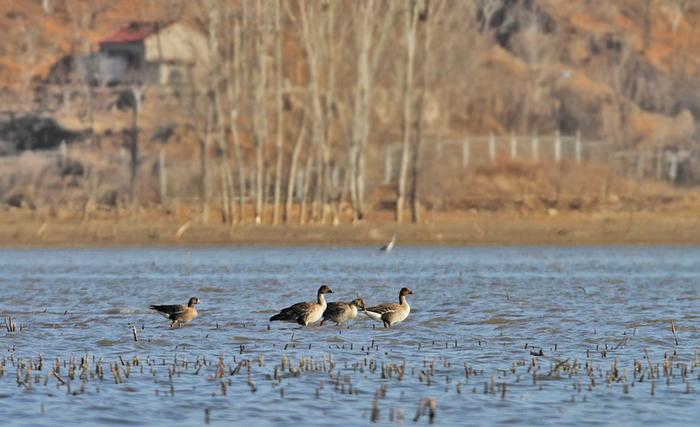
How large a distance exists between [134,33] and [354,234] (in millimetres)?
40931

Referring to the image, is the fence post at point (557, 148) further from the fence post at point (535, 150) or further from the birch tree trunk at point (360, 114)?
the birch tree trunk at point (360, 114)

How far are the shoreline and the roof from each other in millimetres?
34162

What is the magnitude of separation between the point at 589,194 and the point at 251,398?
51.5 m

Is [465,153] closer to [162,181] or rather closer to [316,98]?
[316,98]

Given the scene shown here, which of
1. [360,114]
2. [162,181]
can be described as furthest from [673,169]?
[162,181]

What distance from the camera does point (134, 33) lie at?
90188mm

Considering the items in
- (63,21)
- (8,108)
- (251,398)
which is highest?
(63,21)

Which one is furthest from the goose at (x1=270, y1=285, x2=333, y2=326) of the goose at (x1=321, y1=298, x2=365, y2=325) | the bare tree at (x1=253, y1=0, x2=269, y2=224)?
the bare tree at (x1=253, y1=0, x2=269, y2=224)

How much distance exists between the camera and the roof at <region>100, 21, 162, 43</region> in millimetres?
88500

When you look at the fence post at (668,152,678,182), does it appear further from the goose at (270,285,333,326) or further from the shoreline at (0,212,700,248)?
the goose at (270,285,333,326)

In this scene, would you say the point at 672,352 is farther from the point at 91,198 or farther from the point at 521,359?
the point at 91,198

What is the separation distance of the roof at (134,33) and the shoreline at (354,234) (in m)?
34.2

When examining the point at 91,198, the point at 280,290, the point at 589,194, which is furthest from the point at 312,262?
the point at 589,194

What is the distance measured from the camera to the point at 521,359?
741 inches
